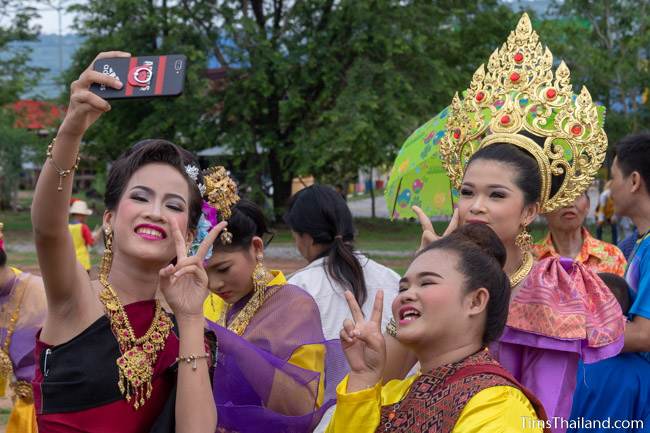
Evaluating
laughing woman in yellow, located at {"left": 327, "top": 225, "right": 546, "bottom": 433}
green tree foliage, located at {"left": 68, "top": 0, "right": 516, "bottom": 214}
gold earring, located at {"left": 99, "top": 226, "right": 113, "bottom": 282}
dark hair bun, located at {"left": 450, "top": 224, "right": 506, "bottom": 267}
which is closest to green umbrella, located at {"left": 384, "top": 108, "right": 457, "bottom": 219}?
dark hair bun, located at {"left": 450, "top": 224, "right": 506, "bottom": 267}

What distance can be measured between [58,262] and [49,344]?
0.27m

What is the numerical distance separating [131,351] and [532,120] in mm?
1786

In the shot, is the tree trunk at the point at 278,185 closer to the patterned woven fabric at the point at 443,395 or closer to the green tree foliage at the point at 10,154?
the green tree foliage at the point at 10,154

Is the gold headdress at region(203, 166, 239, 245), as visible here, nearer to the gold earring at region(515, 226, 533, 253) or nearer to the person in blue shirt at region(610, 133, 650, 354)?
the gold earring at region(515, 226, 533, 253)

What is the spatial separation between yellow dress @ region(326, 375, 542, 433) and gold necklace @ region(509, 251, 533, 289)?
2.33 feet

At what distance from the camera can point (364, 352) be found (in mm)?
2742

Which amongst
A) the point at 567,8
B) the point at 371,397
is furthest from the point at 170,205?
the point at 567,8

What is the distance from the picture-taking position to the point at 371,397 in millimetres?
2668

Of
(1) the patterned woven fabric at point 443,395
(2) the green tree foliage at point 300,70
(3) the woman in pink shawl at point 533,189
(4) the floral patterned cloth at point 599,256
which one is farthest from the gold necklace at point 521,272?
(2) the green tree foliage at point 300,70

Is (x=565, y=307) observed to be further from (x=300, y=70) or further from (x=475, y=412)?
(x=300, y=70)

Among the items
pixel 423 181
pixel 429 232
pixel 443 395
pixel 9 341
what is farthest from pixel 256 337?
pixel 9 341

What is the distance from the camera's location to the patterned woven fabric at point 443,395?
257 centimetres

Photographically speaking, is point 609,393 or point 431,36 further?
point 431,36

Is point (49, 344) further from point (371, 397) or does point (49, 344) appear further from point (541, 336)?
point (541, 336)
